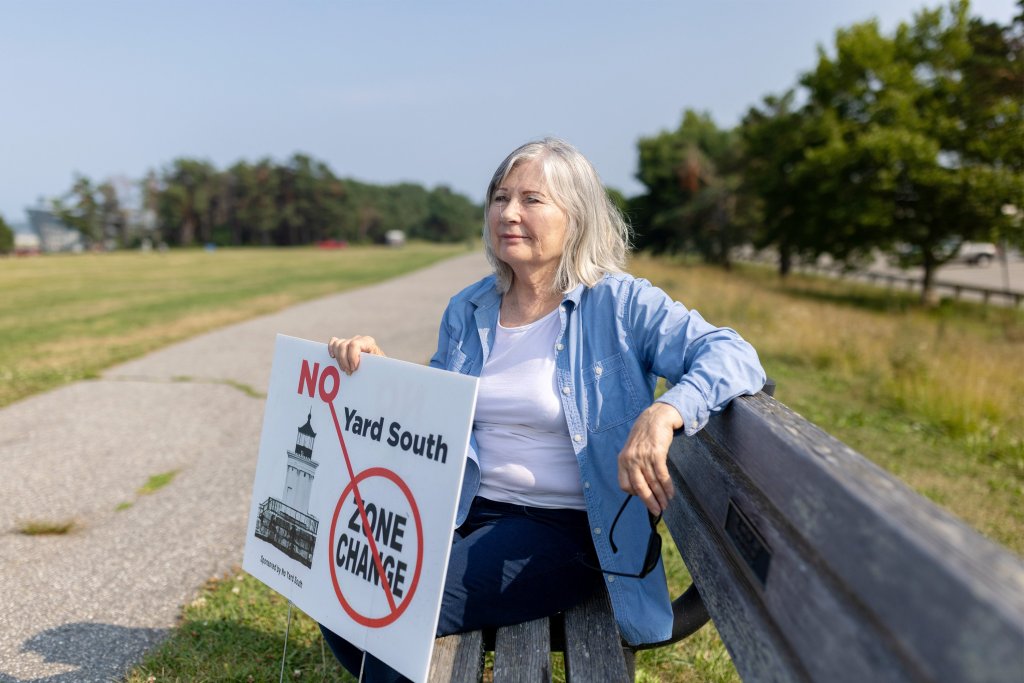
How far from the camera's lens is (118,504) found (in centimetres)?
446

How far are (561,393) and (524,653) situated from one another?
0.74 metres

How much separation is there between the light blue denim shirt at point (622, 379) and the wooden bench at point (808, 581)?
12 cm

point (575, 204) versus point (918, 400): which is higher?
point (575, 204)

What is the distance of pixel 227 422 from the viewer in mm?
6266

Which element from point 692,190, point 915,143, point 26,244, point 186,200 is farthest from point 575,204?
point 26,244

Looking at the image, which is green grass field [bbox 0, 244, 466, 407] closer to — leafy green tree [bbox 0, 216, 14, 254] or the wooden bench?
the wooden bench

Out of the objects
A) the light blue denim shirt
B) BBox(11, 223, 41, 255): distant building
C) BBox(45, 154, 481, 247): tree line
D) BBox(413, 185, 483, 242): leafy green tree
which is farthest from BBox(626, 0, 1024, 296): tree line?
BBox(413, 185, 483, 242): leafy green tree

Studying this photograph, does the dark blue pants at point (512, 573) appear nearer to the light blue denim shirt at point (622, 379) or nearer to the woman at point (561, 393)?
the woman at point (561, 393)

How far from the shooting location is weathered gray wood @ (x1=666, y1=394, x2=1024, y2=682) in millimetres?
833

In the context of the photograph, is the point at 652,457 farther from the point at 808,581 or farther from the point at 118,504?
the point at 118,504

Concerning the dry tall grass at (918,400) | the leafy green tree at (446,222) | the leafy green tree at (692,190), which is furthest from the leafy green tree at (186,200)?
the dry tall grass at (918,400)

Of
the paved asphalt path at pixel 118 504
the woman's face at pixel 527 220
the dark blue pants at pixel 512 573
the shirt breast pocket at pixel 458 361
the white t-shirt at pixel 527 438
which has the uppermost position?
the woman's face at pixel 527 220

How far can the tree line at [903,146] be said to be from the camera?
23250 mm

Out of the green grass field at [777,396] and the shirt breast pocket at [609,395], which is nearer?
the shirt breast pocket at [609,395]
